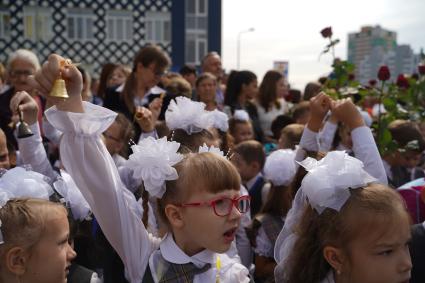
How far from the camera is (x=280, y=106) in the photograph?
5.28 metres

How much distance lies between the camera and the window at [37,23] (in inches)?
530

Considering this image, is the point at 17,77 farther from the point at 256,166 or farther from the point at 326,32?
the point at 326,32

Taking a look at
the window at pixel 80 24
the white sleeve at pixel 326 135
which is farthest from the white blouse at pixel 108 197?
the window at pixel 80 24

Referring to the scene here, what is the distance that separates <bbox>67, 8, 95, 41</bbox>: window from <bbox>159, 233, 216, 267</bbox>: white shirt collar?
13.1 m

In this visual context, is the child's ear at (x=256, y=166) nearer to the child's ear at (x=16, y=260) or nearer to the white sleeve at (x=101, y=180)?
the white sleeve at (x=101, y=180)

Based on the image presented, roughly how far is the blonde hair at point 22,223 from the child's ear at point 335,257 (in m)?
1.02

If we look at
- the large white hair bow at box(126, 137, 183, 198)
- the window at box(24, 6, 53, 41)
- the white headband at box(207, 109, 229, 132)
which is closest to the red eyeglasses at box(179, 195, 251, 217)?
the large white hair bow at box(126, 137, 183, 198)

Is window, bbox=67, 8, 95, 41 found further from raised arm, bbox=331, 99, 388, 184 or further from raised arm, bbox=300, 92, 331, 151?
raised arm, bbox=331, 99, 388, 184

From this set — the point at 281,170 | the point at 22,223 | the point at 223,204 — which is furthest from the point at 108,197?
the point at 281,170

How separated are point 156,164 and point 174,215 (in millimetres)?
202

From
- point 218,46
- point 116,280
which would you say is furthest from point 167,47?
point 116,280

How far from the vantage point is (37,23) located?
13.5 metres

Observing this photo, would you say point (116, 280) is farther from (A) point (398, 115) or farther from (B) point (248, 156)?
(A) point (398, 115)

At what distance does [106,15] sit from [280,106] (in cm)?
1077
